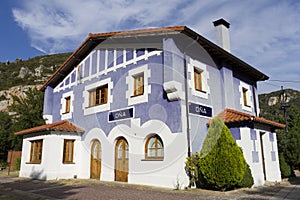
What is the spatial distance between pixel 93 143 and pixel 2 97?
162 feet

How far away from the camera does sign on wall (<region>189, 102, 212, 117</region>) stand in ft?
30.7

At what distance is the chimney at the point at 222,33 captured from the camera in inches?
520

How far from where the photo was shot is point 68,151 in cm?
1291

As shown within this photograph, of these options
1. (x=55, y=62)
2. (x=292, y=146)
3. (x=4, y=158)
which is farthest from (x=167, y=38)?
(x=55, y=62)

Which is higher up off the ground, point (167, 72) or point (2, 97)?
point (2, 97)

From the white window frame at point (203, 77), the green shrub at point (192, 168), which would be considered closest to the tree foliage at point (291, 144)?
the white window frame at point (203, 77)

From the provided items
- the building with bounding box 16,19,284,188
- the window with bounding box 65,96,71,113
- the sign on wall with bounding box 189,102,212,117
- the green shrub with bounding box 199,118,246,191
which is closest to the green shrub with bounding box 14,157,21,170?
the building with bounding box 16,19,284,188

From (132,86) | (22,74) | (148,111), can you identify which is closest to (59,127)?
(132,86)

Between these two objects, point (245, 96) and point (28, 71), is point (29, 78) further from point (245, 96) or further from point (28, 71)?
point (245, 96)

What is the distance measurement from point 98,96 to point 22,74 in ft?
206

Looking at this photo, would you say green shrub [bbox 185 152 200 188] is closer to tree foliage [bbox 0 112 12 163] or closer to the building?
the building

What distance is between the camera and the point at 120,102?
11.4 metres

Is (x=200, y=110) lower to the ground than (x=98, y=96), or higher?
lower

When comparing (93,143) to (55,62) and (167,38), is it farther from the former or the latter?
(55,62)
